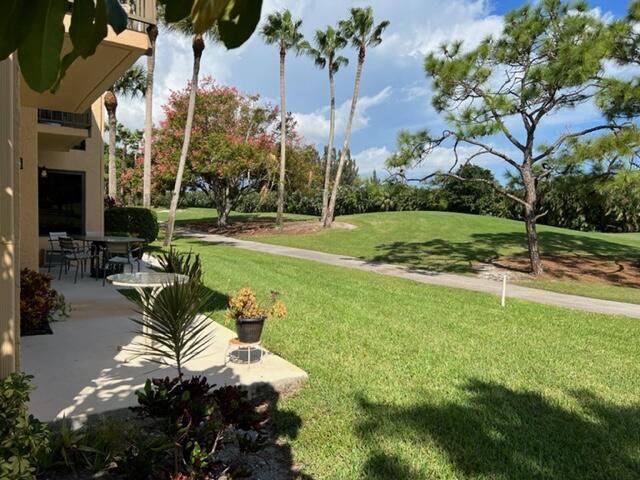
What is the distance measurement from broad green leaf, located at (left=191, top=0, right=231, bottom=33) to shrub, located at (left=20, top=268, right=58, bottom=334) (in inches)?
254

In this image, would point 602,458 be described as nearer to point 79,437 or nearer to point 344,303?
point 79,437

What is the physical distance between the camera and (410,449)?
3.77 m

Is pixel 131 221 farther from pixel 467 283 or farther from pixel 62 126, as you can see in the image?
pixel 467 283

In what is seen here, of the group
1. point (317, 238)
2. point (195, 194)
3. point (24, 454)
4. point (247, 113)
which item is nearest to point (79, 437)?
point (24, 454)

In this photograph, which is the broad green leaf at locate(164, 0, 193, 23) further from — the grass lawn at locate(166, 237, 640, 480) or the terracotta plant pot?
the terracotta plant pot

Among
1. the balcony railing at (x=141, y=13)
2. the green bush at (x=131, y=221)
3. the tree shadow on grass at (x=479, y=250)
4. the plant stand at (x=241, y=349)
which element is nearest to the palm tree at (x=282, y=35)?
the tree shadow on grass at (x=479, y=250)

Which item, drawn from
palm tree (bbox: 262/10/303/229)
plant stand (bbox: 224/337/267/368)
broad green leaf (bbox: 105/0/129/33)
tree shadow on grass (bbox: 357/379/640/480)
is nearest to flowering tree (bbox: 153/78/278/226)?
palm tree (bbox: 262/10/303/229)

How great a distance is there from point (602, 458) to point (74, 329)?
6445 mm

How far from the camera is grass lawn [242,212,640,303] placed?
50.9ft

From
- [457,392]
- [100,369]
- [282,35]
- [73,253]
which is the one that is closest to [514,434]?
[457,392]

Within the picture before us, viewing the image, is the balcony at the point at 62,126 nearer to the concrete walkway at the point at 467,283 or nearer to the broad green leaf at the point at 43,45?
the concrete walkway at the point at 467,283

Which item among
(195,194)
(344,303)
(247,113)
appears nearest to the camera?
(344,303)

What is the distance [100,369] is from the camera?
4.96m

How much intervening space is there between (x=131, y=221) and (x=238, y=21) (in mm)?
18768
